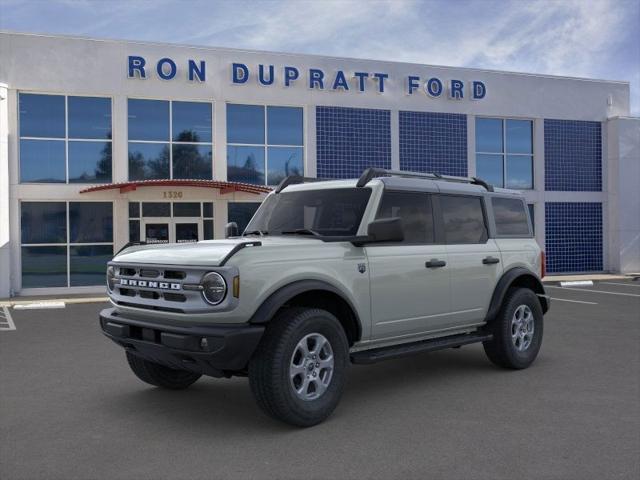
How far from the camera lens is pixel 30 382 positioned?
680cm

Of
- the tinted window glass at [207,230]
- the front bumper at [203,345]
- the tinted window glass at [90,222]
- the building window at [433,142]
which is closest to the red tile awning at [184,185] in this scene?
the tinted window glass at [90,222]

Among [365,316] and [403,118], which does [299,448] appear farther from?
[403,118]

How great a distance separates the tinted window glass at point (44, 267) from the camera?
59.4 ft

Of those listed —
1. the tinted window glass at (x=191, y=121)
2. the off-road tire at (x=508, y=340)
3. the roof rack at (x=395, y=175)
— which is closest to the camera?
the roof rack at (x=395, y=175)

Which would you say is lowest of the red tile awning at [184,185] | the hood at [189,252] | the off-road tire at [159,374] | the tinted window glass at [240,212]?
the off-road tire at [159,374]

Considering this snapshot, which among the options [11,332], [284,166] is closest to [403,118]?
[284,166]

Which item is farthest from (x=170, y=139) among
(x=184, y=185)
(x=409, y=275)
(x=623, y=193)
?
(x=623, y=193)

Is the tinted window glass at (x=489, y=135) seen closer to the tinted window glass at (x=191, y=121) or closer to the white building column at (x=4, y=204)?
the tinted window glass at (x=191, y=121)

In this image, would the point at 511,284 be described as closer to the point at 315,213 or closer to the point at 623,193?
the point at 315,213

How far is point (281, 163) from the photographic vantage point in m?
20.4

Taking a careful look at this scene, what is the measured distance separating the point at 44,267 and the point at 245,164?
6.69 metres

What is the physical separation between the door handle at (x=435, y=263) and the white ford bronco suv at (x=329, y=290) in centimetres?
1

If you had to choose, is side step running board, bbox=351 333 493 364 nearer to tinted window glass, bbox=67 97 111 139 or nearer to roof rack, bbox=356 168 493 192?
roof rack, bbox=356 168 493 192

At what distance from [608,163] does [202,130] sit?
15.7 meters
